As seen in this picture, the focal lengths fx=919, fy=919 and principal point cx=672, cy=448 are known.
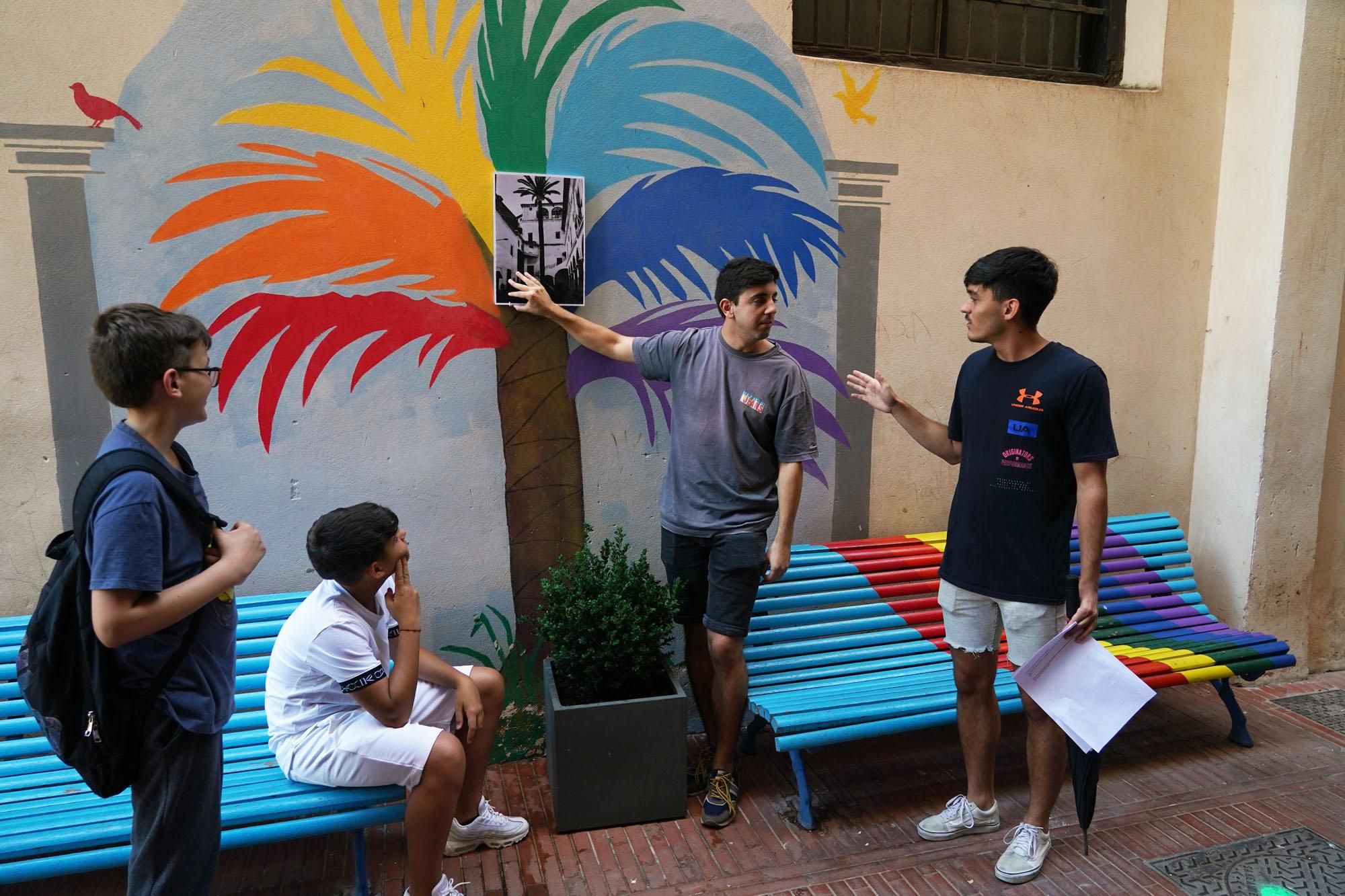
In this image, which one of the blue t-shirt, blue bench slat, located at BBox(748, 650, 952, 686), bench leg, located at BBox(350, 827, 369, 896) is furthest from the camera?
blue bench slat, located at BBox(748, 650, 952, 686)

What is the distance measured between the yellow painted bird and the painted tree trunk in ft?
5.15

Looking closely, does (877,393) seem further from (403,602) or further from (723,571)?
(403,602)

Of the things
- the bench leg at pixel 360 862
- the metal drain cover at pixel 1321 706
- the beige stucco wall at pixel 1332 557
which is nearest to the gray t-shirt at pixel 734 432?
the bench leg at pixel 360 862

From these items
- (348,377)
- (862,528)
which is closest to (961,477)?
(862,528)

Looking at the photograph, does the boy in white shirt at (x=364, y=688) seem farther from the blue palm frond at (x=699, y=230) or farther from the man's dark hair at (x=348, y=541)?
the blue palm frond at (x=699, y=230)

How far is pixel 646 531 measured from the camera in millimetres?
3881

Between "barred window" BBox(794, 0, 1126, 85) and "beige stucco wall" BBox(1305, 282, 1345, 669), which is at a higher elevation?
"barred window" BBox(794, 0, 1126, 85)

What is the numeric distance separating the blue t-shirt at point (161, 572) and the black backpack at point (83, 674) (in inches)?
0.9

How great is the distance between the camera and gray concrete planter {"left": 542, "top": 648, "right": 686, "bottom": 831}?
3217mm

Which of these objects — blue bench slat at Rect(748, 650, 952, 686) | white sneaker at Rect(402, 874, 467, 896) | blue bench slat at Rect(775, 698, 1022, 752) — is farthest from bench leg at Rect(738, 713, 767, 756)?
white sneaker at Rect(402, 874, 467, 896)

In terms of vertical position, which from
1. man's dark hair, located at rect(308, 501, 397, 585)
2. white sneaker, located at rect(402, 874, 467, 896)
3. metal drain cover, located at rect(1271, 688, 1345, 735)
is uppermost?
man's dark hair, located at rect(308, 501, 397, 585)

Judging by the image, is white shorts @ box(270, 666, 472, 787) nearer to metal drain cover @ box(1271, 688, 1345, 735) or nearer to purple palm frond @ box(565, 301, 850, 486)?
purple palm frond @ box(565, 301, 850, 486)

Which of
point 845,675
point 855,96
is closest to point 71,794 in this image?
point 845,675

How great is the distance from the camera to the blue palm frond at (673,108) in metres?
3.60
